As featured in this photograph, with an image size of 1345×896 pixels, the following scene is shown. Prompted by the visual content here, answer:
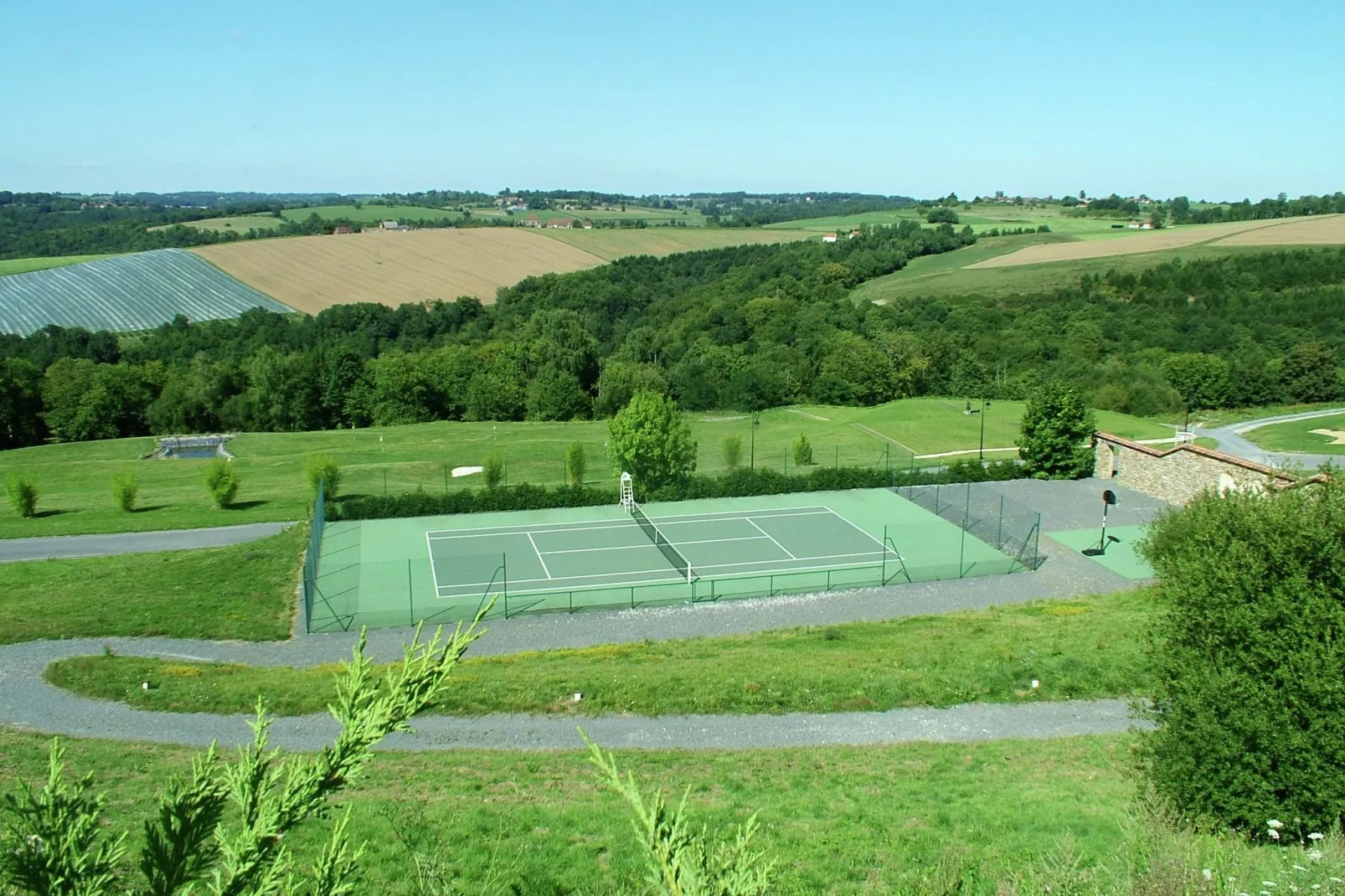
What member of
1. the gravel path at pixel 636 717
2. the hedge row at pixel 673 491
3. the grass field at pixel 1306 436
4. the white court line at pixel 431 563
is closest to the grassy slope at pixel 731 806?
the gravel path at pixel 636 717

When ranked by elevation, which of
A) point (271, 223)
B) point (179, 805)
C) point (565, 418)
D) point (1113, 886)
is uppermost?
point (271, 223)

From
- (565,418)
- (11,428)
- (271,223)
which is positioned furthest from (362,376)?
(271,223)

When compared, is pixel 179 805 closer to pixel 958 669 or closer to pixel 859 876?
pixel 859 876

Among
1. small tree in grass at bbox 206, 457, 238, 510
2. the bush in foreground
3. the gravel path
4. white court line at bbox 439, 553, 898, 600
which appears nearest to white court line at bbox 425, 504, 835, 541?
white court line at bbox 439, 553, 898, 600

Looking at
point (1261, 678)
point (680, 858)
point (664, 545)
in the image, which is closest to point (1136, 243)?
point (664, 545)

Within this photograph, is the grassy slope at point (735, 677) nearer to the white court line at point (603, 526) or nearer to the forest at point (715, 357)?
the white court line at point (603, 526)

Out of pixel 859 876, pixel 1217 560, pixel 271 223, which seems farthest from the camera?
pixel 271 223

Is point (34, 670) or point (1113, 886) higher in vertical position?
point (1113, 886)
